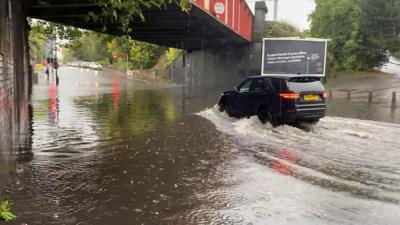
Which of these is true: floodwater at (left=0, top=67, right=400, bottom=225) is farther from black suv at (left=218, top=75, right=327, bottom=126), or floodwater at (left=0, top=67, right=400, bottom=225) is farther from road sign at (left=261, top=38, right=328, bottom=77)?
road sign at (left=261, top=38, right=328, bottom=77)

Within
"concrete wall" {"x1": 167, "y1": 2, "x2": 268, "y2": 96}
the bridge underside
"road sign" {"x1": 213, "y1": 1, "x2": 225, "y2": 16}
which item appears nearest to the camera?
the bridge underside

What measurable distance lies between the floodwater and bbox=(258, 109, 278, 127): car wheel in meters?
0.25

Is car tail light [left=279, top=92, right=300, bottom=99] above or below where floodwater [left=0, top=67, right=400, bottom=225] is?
above

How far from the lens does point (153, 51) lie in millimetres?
65438

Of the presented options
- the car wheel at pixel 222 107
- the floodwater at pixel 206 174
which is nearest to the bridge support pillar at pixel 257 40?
the car wheel at pixel 222 107

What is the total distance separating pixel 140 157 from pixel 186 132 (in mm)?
3362

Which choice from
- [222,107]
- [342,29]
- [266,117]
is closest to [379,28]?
[342,29]

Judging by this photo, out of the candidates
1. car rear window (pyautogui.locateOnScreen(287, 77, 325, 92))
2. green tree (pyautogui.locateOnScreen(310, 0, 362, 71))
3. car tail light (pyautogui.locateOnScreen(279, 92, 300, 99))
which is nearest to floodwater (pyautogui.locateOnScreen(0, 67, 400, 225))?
car tail light (pyautogui.locateOnScreen(279, 92, 300, 99))

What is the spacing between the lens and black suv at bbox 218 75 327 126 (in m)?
11.9

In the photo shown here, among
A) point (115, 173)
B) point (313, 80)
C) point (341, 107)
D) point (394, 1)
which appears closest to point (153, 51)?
point (394, 1)

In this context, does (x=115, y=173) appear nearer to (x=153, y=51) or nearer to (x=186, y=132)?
(x=186, y=132)

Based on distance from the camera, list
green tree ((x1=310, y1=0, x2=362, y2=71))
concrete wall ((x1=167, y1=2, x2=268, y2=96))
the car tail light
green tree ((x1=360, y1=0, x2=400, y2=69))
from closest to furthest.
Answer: the car tail light → concrete wall ((x1=167, y1=2, x2=268, y2=96)) → green tree ((x1=360, y1=0, x2=400, y2=69)) → green tree ((x1=310, y1=0, x2=362, y2=71))

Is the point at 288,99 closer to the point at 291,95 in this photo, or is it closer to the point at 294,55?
the point at 291,95

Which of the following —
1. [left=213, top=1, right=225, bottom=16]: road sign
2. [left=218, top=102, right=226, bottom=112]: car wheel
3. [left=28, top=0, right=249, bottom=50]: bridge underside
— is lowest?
[left=218, top=102, right=226, bottom=112]: car wheel
